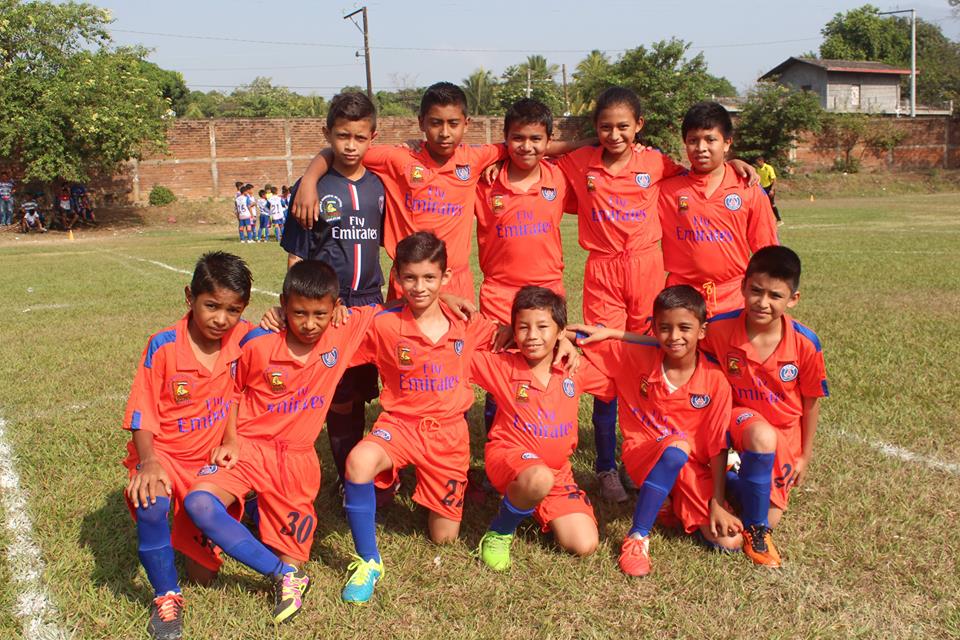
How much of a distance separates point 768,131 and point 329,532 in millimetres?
35364

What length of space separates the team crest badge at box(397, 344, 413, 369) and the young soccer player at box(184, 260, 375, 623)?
0.21 metres

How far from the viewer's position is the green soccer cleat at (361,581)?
2.93 meters

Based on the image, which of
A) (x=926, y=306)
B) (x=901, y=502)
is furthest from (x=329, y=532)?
(x=926, y=306)

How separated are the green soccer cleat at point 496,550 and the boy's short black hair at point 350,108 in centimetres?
193

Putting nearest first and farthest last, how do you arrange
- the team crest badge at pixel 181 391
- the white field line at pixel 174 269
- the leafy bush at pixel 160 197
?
the team crest badge at pixel 181 391
the white field line at pixel 174 269
the leafy bush at pixel 160 197

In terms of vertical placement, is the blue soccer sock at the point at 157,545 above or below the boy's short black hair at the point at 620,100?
below

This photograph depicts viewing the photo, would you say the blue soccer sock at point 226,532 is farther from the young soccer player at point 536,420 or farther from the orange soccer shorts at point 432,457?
the young soccer player at point 536,420

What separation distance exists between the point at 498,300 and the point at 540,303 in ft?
2.25

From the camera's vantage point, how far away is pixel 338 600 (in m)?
2.95

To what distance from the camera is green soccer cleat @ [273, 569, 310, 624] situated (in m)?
2.81

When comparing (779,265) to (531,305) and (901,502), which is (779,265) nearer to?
(531,305)

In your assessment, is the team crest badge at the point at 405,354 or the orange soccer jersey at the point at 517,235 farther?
the orange soccer jersey at the point at 517,235

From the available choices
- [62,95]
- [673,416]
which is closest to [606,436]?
[673,416]

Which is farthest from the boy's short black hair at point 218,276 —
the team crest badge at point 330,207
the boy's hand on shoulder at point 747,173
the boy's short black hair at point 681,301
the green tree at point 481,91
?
the green tree at point 481,91
